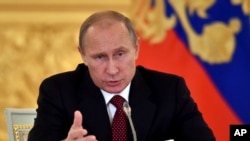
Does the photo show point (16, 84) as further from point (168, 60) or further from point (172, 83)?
point (172, 83)

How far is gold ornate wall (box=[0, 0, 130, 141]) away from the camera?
10.6ft

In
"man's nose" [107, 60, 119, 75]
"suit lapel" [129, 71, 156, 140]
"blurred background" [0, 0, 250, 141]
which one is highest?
"blurred background" [0, 0, 250, 141]

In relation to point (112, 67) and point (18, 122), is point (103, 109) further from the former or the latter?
point (18, 122)

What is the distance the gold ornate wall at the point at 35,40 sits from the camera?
3.22 m

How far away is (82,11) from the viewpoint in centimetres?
324

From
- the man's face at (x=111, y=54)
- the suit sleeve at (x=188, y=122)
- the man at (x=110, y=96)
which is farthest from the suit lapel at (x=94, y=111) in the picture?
the suit sleeve at (x=188, y=122)

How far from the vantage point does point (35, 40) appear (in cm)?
324

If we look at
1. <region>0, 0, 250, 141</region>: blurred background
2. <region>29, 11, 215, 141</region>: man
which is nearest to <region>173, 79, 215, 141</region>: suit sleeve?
<region>29, 11, 215, 141</region>: man

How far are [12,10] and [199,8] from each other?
3.82 ft

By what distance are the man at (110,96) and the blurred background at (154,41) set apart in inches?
42.1

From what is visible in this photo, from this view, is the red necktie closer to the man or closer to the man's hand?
the man

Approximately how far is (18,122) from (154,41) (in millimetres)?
1243

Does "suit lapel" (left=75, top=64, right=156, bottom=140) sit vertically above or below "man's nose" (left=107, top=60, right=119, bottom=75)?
below

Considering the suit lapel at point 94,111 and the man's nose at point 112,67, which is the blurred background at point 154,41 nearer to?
the suit lapel at point 94,111
